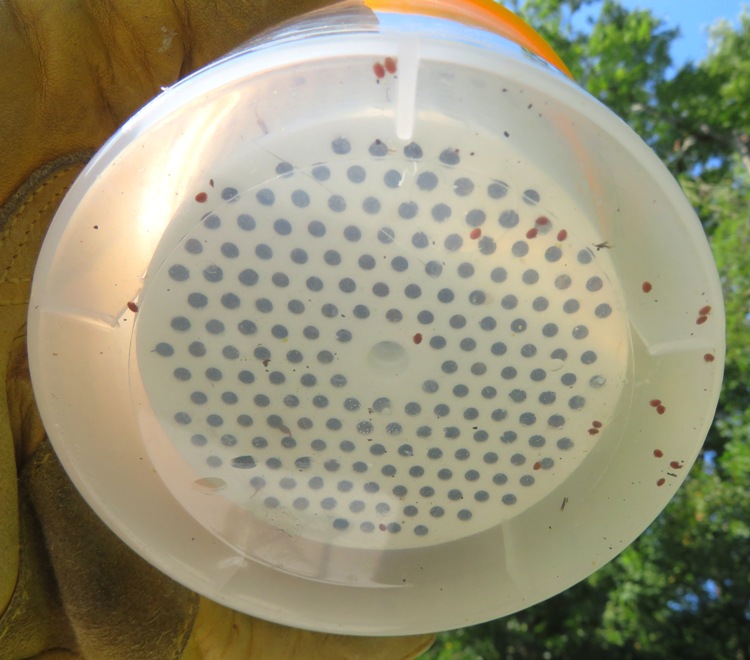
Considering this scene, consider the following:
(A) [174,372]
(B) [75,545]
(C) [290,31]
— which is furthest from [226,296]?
(B) [75,545]

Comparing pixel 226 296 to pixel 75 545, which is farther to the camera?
pixel 75 545

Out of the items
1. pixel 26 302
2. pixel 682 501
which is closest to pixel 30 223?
pixel 26 302

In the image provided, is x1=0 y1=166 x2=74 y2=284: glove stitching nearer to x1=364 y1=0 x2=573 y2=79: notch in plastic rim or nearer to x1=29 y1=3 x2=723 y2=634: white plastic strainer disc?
x1=29 y1=3 x2=723 y2=634: white plastic strainer disc

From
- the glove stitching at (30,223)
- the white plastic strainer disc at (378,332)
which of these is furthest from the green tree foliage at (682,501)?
the glove stitching at (30,223)

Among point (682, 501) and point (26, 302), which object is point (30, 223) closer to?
point (26, 302)

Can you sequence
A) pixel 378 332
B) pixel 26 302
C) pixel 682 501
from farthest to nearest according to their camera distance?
pixel 682 501 < pixel 26 302 < pixel 378 332

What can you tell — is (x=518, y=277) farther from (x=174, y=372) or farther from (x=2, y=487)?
(x=2, y=487)
